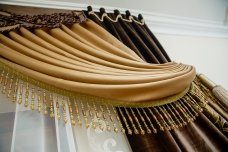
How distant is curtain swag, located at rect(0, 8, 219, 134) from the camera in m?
0.72

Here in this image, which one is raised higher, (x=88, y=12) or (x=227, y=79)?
(x=88, y=12)

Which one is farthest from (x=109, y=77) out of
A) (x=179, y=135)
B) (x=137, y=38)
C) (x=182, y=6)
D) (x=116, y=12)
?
(x=182, y=6)

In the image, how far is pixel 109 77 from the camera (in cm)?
76

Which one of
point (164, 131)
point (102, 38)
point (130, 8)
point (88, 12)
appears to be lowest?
point (164, 131)

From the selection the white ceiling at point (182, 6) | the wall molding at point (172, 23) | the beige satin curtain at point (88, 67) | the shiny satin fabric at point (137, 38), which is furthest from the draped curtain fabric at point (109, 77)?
the white ceiling at point (182, 6)

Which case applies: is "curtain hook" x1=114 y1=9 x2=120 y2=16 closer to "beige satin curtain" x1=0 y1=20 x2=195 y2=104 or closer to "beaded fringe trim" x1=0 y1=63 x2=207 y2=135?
"beige satin curtain" x1=0 y1=20 x2=195 y2=104

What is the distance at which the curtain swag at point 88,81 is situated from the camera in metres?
0.72

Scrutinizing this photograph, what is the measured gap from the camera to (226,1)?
5.82 ft

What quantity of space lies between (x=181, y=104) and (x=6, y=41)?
2.46ft

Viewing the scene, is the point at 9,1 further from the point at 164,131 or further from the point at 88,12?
the point at 164,131

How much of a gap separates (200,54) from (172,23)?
30 cm

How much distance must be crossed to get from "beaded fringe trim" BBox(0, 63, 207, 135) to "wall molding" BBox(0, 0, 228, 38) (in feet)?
2.07

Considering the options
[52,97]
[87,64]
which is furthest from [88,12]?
[52,97]

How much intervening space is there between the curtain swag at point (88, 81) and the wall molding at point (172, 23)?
1.00ft
